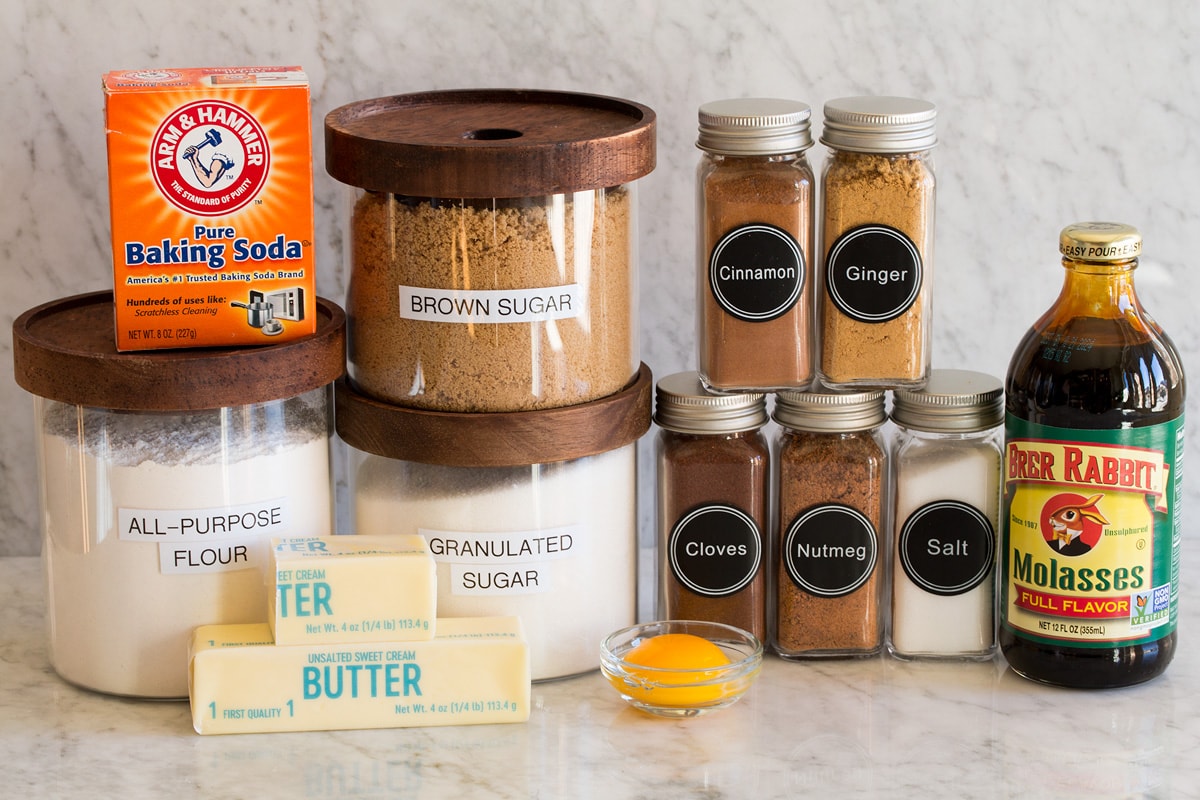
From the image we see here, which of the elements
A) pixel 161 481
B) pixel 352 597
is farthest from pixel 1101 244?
pixel 161 481

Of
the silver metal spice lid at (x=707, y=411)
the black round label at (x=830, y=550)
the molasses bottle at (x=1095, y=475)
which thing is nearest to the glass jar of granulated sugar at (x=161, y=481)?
the silver metal spice lid at (x=707, y=411)

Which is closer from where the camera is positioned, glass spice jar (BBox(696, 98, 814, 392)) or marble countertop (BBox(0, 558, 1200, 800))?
marble countertop (BBox(0, 558, 1200, 800))

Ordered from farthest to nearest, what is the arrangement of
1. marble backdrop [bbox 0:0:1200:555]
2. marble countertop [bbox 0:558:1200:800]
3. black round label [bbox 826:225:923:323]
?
marble backdrop [bbox 0:0:1200:555] < black round label [bbox 826:225:923:323] < marble countertop [bbox 0:558:1200:800]

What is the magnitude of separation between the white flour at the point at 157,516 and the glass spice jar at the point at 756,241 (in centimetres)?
31

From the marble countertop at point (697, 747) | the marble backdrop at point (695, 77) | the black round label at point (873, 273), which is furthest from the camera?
the marble backdrop at point (695, 77)

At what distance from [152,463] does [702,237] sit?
1.38 feet

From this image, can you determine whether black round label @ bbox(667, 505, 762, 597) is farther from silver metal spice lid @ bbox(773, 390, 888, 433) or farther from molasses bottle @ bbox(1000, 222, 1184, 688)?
molasses bottle @ bbox(1000, 222, 1184, 688)

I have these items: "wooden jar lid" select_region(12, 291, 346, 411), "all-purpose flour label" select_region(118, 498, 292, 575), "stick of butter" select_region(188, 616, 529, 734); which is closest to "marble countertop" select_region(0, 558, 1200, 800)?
"stick of butter" select_region(188, 616, 529, 734)

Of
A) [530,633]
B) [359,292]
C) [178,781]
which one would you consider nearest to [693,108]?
[359,292]

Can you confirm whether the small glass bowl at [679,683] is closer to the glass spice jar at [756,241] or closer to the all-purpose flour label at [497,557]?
the all-purpose flour label at [497,557]

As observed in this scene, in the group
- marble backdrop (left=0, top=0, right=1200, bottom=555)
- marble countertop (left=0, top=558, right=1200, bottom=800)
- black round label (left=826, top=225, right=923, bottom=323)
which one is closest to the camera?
marble countertop (left=0, top=558, right=1200, bottom=800)

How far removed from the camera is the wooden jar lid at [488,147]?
95cm

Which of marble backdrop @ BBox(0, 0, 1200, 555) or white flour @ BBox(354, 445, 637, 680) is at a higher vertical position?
marble backdrop @ BBox(0, 0, 1200, 555)

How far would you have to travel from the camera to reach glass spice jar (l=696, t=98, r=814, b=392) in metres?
1.02
